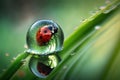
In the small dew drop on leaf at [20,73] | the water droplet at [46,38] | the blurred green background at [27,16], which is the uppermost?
the blurred green background at [27,16]

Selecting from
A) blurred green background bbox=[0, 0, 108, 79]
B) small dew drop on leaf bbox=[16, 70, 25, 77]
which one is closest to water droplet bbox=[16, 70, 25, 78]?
small dew drop on leaf bbox=[16, 70, 25, 77]

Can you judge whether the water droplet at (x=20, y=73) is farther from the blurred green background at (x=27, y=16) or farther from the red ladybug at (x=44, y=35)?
the red ladybug at (x=44, y=35)

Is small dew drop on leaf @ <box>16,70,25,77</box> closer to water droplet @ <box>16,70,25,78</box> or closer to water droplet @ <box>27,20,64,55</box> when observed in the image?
water droplet @ <box>16,70,25,78</box>

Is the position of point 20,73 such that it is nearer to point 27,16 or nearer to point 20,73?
point 20,73

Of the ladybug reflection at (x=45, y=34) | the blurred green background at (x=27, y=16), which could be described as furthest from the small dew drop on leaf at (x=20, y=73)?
the ladybug reflection at (x=45, y=34)

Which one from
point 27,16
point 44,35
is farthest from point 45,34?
point 27,16

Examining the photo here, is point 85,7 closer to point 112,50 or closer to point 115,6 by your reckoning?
point 115,6
